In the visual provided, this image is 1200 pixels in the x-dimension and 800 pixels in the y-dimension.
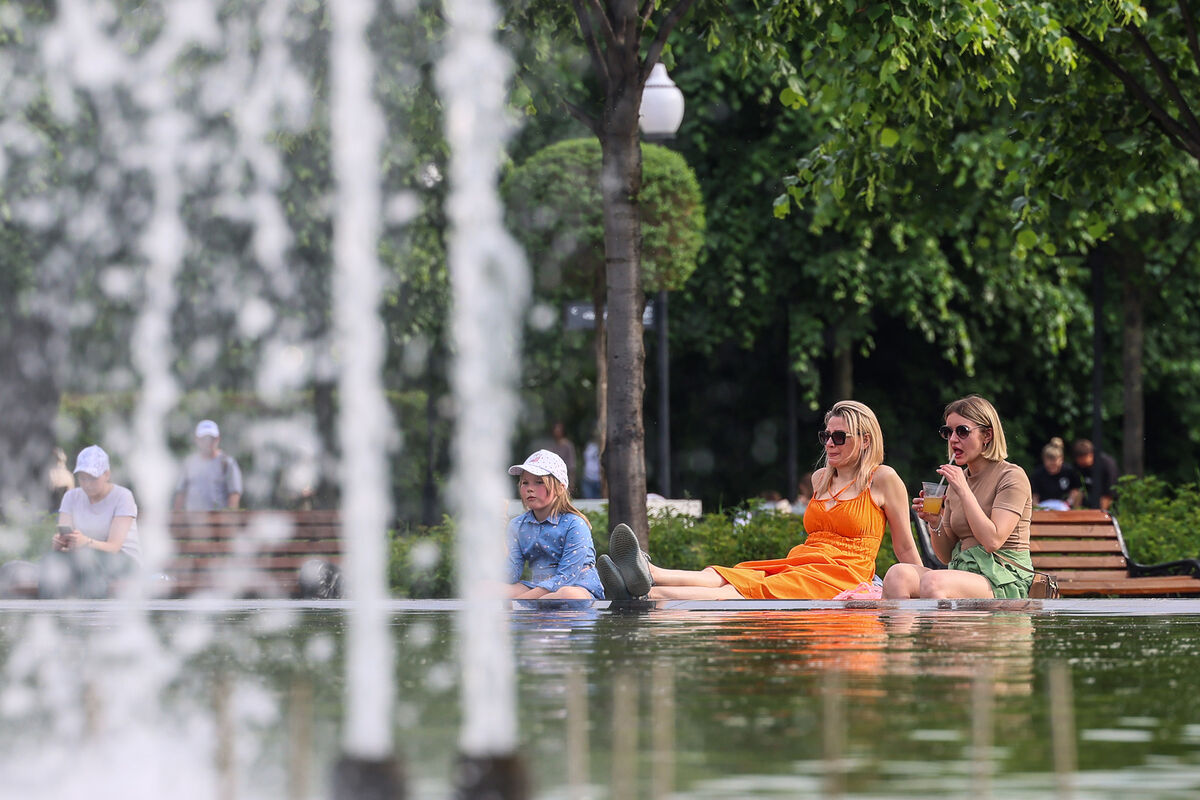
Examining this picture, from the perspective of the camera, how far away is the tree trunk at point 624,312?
11.0 m

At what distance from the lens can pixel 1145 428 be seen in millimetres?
27609

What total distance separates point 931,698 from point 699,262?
1894cm

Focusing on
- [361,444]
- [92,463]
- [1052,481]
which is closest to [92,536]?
[92,463]

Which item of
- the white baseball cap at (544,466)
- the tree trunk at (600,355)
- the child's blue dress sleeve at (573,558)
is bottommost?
the child's blue dress sleeve at (573,558)

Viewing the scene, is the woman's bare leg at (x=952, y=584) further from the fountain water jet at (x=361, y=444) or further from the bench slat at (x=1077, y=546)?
the fountain water jet at (x=361, y=444)

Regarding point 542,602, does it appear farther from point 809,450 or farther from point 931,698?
point 809,450

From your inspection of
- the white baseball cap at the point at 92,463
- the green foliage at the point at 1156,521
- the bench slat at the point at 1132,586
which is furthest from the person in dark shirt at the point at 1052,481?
the white baseball cap at the point at 92,463

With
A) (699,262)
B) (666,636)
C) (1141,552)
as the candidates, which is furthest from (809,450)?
(666,636)

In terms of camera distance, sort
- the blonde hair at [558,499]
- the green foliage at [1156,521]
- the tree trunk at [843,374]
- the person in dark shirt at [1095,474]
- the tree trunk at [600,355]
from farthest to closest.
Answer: the tree trunk at [843,374] < the person in dark shirt at [1095,474] < the tree trunk at [600,355] < the green foliage at [1156,521] < the blonde hair at [558,499]

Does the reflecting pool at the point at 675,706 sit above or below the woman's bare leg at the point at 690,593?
below

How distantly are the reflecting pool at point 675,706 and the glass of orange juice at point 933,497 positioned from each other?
24.6 inches

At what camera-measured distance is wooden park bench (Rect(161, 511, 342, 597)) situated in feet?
40.9

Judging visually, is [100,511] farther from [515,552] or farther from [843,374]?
[843,374]

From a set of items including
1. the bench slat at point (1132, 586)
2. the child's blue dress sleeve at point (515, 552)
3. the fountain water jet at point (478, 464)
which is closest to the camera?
the fountain water jet at point (478, 464)
